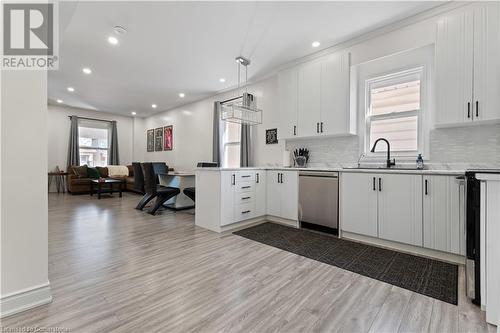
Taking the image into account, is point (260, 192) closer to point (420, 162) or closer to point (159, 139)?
point (420, 162)

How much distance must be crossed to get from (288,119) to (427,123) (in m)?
1.93

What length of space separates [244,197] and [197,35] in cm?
253

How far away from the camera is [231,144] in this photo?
18.8 feet

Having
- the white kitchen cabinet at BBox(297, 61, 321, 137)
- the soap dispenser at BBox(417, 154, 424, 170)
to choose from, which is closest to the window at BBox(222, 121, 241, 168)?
the white kitchen cabinet at BBox(297, 61, 321, 137)

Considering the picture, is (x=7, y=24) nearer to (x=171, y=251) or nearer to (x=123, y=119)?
(x=171, y=251)

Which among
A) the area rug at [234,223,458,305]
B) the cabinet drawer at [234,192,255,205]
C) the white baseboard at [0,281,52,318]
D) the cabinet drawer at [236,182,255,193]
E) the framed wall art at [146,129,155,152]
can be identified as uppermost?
the framed wall art at [146,129,155,152]

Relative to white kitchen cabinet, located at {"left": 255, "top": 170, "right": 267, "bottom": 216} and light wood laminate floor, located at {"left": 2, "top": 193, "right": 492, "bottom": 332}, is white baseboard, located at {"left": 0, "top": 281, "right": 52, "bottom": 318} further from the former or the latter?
white kitchen cabinet, located at {"left": 255, "top": 170, "right": 267, "bottom": 216}

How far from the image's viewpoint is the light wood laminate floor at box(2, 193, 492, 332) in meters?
1.35

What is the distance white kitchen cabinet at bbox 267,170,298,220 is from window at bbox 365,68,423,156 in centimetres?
123

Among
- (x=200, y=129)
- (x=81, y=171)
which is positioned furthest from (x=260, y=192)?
(x=81, y=171)

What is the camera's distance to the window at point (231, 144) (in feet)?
18.4

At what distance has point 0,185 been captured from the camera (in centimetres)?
138

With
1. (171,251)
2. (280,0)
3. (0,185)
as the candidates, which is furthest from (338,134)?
(0,185)

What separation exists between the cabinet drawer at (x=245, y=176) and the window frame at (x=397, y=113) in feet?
5.79
